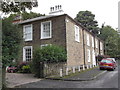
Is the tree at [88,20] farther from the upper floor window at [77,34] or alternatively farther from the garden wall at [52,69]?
the garden wall at [52,69]

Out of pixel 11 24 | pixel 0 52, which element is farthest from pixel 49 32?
pixel 0 52

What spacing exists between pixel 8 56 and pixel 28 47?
12.0 meters

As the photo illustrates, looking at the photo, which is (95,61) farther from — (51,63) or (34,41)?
(51,63)

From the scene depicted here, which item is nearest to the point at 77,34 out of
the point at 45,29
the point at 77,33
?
the point at 77,33

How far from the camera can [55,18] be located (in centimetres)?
1739

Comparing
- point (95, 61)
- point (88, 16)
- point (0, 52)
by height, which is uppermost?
point (88, 16)

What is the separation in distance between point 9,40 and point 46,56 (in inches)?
236

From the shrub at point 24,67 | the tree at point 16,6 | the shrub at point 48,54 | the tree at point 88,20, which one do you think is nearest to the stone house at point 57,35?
the shrub at point 24,67

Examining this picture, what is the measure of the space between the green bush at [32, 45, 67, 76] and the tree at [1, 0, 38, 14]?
467 cm

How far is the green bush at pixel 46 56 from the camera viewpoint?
42.4 feet

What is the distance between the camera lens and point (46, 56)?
13273 millimetres

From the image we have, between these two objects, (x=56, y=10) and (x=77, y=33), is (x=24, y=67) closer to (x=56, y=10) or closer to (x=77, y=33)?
(x=77, y=33)

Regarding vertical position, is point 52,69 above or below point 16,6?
below

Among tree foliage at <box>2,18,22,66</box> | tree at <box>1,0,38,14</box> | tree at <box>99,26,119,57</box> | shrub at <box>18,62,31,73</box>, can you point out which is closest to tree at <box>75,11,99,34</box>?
tree at <box>99,26,119,57</box>
